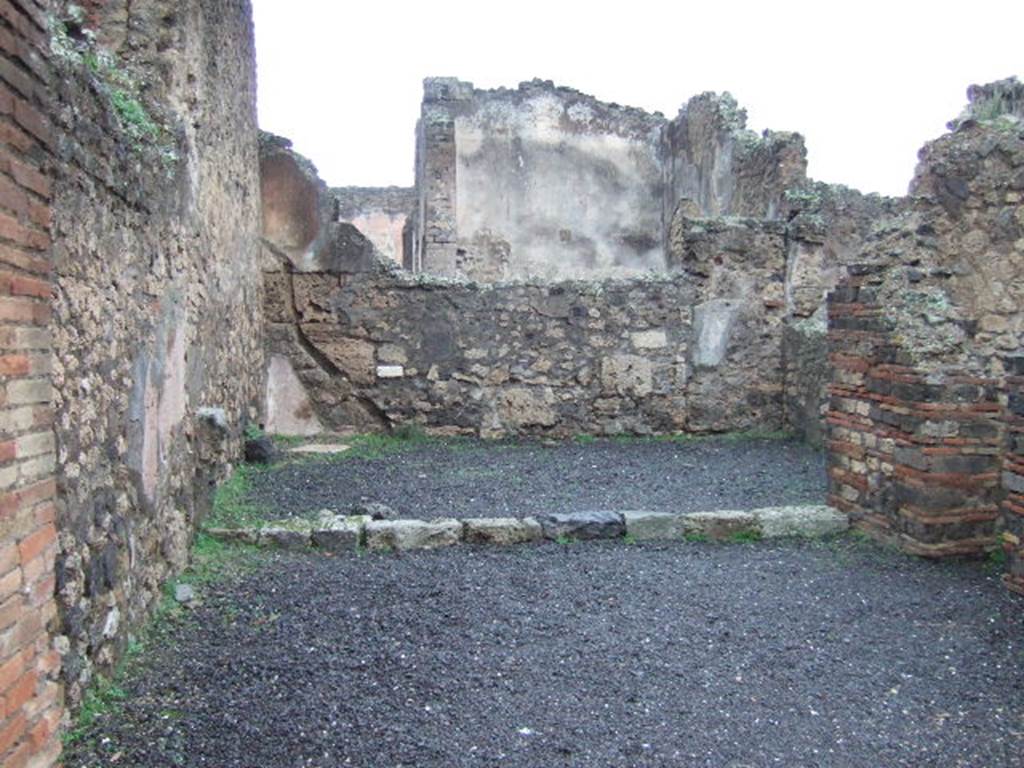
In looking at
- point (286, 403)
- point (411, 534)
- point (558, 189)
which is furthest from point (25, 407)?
point (558, 189)

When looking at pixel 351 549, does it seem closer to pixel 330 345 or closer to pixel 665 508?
pixel 665 508

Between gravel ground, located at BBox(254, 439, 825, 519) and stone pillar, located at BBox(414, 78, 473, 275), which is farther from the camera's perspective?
stone pillar, located at BBox(414, 78, 473, 275)

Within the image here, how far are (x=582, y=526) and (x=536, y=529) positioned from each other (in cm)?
29

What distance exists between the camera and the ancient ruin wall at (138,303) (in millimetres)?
2693

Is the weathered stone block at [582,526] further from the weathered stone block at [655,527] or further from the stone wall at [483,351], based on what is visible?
the stone wall at [483,351]

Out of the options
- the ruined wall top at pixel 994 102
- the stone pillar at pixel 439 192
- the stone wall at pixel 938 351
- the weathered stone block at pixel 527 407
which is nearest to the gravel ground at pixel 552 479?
the weathered stone block at pixel 527 407

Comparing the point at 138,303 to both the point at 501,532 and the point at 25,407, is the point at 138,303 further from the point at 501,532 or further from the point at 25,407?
the point at 501,532

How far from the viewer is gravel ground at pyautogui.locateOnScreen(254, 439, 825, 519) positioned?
5520mm

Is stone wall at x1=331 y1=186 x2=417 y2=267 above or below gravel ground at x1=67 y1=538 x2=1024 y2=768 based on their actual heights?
above

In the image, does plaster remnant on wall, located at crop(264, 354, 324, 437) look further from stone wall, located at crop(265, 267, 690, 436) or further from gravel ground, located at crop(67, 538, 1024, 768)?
gravel ground, located at crop(67, 538, 1024, 768)

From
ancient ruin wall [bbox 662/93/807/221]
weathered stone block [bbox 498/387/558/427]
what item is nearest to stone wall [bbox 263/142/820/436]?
weathered stone block [bbox 498/387/558/427]

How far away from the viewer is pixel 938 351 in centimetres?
461

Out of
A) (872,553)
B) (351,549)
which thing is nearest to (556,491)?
(351,549)

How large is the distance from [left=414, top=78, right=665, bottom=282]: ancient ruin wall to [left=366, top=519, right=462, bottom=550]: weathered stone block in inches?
389
